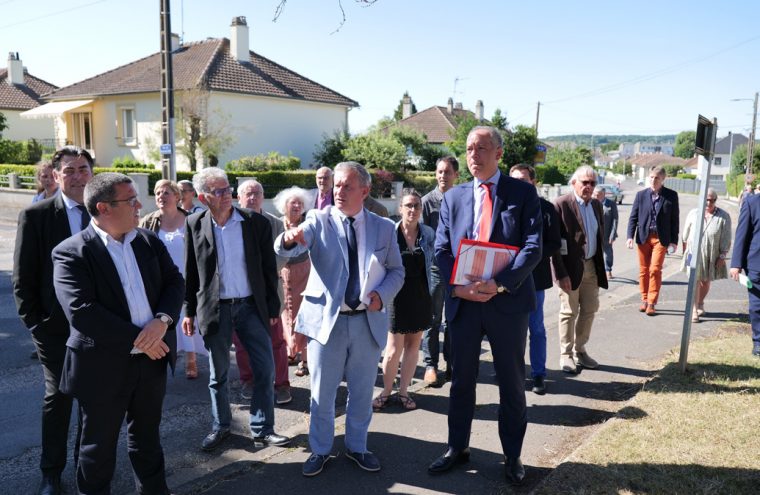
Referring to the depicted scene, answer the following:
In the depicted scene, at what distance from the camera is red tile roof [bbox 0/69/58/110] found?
1612 inches

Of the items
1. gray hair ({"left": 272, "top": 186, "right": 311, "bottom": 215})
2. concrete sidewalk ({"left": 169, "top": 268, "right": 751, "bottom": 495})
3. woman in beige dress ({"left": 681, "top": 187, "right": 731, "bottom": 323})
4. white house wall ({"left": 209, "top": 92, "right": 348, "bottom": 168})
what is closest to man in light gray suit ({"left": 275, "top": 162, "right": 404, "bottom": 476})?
concrete sidewalk ({"left": 169, "top": 268, "right": 751, "bottom": 495})

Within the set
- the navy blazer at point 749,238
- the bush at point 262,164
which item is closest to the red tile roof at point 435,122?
the bush at point 262,164

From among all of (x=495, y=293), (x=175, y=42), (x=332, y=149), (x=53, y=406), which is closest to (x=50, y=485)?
(x=53, y=406)

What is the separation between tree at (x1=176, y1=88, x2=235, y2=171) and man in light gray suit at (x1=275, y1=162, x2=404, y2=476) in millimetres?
23039

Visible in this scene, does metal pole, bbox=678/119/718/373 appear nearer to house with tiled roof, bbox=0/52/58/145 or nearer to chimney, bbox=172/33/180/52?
chimney, bbox=172/33/180/52

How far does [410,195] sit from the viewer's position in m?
5.46

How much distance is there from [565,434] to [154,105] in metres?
28.0

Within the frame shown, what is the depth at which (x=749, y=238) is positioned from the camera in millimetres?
6828

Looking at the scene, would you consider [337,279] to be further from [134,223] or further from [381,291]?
[134,223]

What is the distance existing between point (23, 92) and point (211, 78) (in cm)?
2346

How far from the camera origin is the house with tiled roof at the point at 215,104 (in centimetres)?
2781

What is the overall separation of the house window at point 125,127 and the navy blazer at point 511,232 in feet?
95.7

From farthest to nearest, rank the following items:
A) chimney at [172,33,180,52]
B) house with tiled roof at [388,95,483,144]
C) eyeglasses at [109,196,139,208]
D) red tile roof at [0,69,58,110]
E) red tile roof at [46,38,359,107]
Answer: house with tiled roof at [388,95,483,144] → red tile roof at [0,69,58,110] → chimney at [172,33,180,52] → red tile roof at [46,38,359,107] → eyeglasses at [109,196,139,208]

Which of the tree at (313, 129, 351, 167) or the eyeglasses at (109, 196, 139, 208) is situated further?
the tree at (313, 129, 351, 167)
